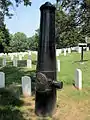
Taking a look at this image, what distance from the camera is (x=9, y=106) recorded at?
28.9 feet

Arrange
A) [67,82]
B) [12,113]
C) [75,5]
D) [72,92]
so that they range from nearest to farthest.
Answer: [12,113] → [72,92] → [67,82] → [75,5]

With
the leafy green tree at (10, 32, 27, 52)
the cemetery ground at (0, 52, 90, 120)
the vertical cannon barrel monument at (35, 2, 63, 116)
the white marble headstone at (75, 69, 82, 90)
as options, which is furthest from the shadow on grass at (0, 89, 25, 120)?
the leafy green tree at (10, 32, 27, 52)

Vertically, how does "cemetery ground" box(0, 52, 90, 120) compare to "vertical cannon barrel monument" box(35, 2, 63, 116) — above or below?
below

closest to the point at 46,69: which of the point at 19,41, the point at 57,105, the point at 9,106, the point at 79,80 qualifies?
the point at 57,105

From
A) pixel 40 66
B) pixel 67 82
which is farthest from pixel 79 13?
pixel 40 66

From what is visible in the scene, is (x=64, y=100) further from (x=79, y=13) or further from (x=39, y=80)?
(x=79, y=13)

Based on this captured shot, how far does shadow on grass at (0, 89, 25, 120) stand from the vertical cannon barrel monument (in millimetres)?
634

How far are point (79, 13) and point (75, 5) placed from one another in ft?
3.46

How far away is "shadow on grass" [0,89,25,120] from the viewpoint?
26.0 ft

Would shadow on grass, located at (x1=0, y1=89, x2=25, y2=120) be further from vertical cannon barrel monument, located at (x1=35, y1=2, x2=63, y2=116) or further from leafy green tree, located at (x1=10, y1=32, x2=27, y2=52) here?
leafy green tree, located at (x1=10, y1=32, x2=27, y2=52)

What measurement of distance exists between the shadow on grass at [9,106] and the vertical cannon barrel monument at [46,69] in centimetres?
63

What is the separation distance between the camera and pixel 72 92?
1093 cm

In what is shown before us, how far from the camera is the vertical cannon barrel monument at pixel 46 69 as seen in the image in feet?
27.0

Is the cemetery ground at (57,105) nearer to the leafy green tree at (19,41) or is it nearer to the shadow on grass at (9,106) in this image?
the shadow on grass at (9,106)
